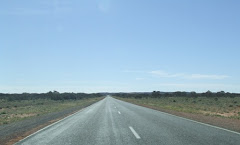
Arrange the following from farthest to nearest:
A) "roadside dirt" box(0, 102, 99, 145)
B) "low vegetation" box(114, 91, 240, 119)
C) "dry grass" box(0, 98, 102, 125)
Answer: "low vegetation" box(114, 91, 240, 119), "dry grass" box(0, 98, 102, 125), "roadside dirt" box(0, 102, 99, 145)

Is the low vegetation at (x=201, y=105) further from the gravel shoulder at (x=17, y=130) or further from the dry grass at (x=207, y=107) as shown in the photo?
the gravel shoulder at (x=17, y=130)

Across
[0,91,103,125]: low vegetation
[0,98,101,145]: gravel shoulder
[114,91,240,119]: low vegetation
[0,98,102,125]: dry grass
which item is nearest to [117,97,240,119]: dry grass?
[114,91,240,119]: low vegetation

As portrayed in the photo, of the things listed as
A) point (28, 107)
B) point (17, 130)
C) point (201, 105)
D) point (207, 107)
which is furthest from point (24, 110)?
point (201, 105)

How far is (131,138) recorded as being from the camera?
30.7 ft

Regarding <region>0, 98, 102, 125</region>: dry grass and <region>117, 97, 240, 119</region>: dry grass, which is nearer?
<region>0, 98, 102, 125</region>: dry grass

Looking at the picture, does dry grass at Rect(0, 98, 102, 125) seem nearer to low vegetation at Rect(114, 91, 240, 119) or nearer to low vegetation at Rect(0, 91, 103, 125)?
low vegetation at Rect(0, 91, 103, 125)

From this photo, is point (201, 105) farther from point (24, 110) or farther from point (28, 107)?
point (28, 107)

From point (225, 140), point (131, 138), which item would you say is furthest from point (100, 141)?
point (225, 140)

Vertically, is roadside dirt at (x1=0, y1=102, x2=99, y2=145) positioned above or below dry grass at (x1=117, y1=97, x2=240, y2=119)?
below

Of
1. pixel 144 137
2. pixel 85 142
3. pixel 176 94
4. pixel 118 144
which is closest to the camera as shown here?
pixel 118 144

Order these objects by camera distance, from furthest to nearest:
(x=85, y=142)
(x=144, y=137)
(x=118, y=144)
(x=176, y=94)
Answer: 1. (x=176, y=94)
2. (x=144, y=137)
3. (x=85, y=142)
4. (x=118, y=144)

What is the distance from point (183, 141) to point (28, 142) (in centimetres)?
545

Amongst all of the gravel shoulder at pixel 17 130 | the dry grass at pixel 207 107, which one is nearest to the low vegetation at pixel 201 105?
the dry grass at pixel 207 107

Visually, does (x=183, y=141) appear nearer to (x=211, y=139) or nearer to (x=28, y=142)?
(x=211, y=139)
